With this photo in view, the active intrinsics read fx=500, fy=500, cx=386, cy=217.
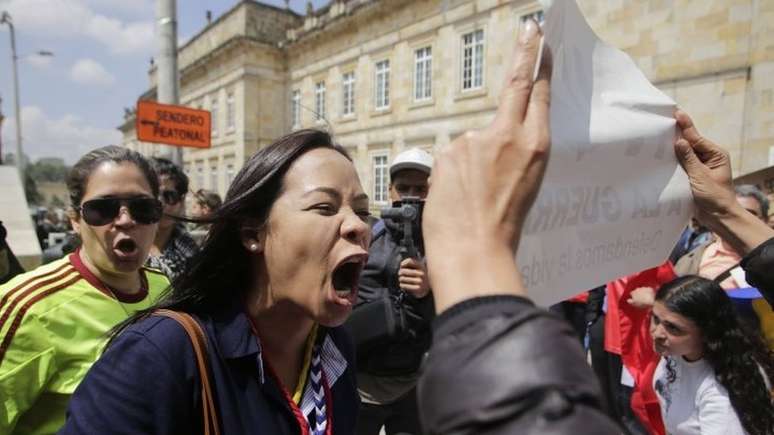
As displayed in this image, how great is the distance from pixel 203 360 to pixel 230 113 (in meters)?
29.6

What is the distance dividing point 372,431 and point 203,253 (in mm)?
1793

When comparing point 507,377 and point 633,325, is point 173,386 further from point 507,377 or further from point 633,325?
point 633,325

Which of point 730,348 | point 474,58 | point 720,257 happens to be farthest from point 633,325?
point 474,58

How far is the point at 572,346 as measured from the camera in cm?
62

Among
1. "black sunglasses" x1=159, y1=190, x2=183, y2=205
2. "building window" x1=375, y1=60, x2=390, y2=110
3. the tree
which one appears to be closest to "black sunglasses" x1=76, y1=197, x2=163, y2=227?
"black sunglasses" x1=159, y1=190, x2=183, y2=205

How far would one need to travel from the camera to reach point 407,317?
8.96ft

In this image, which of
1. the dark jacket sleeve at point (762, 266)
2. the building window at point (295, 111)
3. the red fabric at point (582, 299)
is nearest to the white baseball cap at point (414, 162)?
the red fabric at point (582, 299)

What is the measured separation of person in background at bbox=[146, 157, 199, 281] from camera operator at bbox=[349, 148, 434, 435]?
1295mm

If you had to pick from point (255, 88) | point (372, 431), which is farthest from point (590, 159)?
point (255, 88)

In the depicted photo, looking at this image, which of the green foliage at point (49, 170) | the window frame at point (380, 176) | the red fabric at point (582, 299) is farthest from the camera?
the green foliage at point (49, 170)

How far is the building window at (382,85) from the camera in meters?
20.3

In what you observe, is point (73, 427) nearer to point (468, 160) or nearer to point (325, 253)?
point (325, 253)

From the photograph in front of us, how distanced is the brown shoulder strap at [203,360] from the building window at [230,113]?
2867 cm

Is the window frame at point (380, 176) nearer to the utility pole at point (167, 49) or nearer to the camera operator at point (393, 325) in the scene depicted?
the utility pole at point (167, 49)
